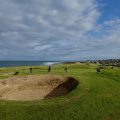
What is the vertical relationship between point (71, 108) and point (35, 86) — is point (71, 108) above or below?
below

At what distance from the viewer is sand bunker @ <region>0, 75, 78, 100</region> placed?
103 ft

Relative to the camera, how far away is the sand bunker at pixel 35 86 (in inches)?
1241

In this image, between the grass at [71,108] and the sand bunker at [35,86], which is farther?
the sand bunker at [35,86]

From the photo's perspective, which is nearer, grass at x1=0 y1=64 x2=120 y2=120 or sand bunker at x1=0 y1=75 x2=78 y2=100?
grass at x1=0 y1=64 x2=120 y2=120

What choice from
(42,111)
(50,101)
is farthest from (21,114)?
(50,101)

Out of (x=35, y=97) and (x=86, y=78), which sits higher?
(x=86, y=78)

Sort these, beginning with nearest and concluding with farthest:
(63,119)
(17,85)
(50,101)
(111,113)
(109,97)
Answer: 1. (63,119)
2. (111,113)
3. (50,101)
4. (109,97)
5. (17,85)

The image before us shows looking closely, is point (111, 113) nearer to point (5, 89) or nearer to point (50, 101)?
point (50, 101)

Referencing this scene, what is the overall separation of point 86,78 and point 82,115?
10991 millimetres

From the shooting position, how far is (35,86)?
34.0m

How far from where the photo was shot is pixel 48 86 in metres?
33.9

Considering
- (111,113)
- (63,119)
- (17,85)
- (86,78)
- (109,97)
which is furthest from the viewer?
(17,85)

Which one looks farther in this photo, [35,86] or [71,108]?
[35,86]

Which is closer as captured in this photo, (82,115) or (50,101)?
(82,115)
